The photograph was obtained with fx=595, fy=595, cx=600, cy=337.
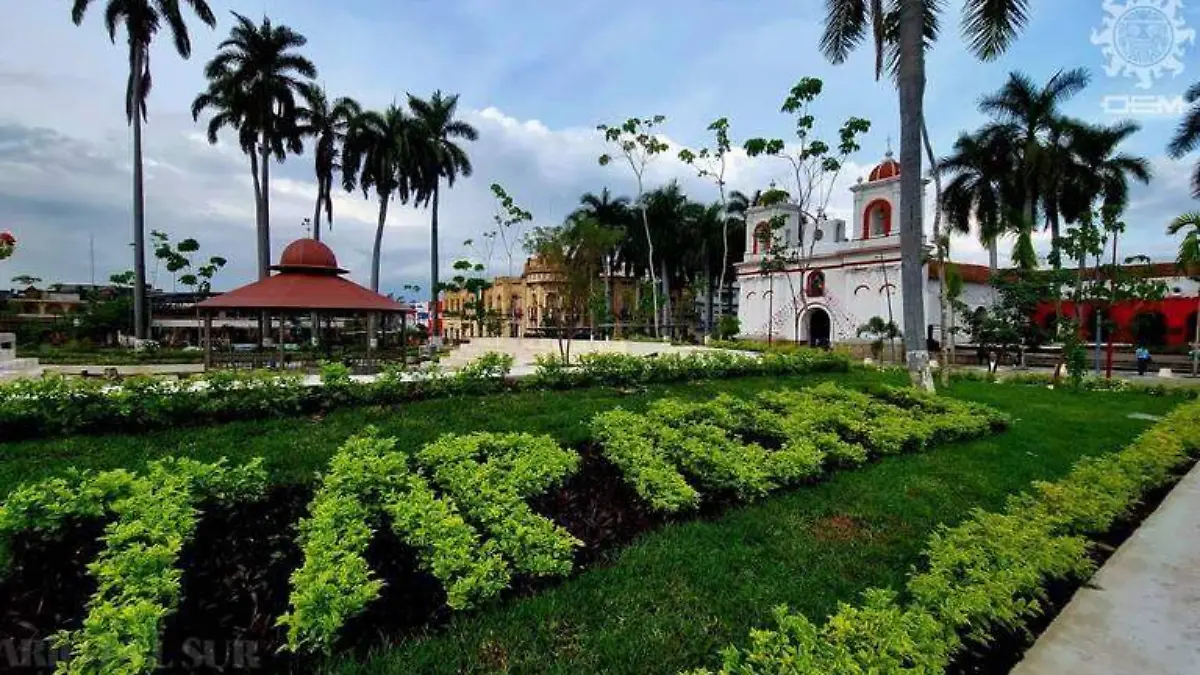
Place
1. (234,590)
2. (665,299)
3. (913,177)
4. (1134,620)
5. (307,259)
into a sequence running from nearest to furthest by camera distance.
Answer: (234,590)
(1134,620)
(913,177)
(307,259)
(665,299)

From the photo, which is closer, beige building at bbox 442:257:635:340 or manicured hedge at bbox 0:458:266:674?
manicured hedge at bbox 0:458:266:674

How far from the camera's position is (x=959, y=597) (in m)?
3.13

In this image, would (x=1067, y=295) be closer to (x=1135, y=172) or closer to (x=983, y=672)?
(x=1135, y=172)

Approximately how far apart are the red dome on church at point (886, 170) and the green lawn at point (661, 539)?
82.9ft

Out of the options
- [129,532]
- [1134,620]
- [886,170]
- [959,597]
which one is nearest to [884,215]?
[886,170]

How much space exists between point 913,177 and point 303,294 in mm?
14562

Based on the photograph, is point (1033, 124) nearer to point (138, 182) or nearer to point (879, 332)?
point (879, 332)

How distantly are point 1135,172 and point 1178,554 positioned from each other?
38.0 metres

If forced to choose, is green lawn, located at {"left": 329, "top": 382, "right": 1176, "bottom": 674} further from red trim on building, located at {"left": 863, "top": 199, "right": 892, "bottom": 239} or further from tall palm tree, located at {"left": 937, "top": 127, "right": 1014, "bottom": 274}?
tall palm tree, located at {"left": 937, "top": 127, "right": 1014, "bottom": 274}

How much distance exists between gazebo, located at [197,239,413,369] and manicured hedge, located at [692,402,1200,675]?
1525cm

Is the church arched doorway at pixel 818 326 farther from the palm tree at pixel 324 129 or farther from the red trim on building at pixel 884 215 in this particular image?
the palm tree at pixel 324 129

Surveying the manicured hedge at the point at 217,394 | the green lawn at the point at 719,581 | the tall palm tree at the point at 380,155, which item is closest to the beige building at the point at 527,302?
the tall palm tree at the point at 380,155

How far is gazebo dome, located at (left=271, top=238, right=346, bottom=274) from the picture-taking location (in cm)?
1700

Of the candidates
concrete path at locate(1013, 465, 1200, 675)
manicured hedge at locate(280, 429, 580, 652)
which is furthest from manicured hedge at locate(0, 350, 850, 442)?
concrete path at locate(1013, 465, 1200, 675)
